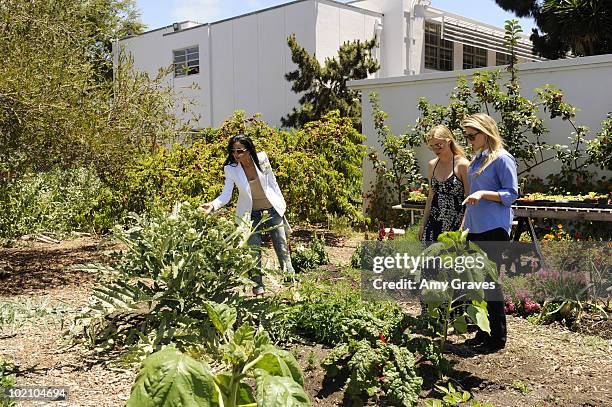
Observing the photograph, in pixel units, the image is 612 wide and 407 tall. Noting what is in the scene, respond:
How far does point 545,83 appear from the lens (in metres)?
9.38

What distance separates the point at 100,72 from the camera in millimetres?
8656

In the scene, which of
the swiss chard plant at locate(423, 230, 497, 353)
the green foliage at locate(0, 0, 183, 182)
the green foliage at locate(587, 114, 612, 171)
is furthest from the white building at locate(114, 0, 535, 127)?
the swiss chard plant at locate(423, 230, 497, 353)

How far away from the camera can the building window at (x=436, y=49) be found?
2131cm

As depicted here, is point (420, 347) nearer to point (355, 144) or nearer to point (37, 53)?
point (37, 53)

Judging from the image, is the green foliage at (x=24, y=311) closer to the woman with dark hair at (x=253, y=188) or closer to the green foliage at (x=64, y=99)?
the green foliage at (x=64, y=99)

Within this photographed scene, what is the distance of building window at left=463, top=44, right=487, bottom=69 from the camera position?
23500 millimetres

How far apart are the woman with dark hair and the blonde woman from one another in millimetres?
1378

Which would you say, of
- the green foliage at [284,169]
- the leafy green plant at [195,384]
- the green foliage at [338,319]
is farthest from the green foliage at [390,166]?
the leafy green plant at [195,384]

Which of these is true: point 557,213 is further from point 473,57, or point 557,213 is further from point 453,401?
point 473,57

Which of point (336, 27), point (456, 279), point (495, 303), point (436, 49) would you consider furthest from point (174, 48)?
point (456, 279)

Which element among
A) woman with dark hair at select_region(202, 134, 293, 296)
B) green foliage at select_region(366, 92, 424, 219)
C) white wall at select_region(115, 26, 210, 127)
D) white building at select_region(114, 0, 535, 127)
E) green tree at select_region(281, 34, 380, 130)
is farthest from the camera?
white wall at select_region(115, 26, 210, 127)

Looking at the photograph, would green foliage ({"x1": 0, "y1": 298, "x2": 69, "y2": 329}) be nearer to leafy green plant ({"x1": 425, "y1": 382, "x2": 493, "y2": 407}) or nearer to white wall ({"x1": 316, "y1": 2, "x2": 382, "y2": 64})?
leafy green plant ({"x1": 425, "y1": 382, "x2": 493, "y2": 407})

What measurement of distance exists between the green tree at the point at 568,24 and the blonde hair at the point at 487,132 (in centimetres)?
1318

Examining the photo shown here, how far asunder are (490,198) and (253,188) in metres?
2.31
